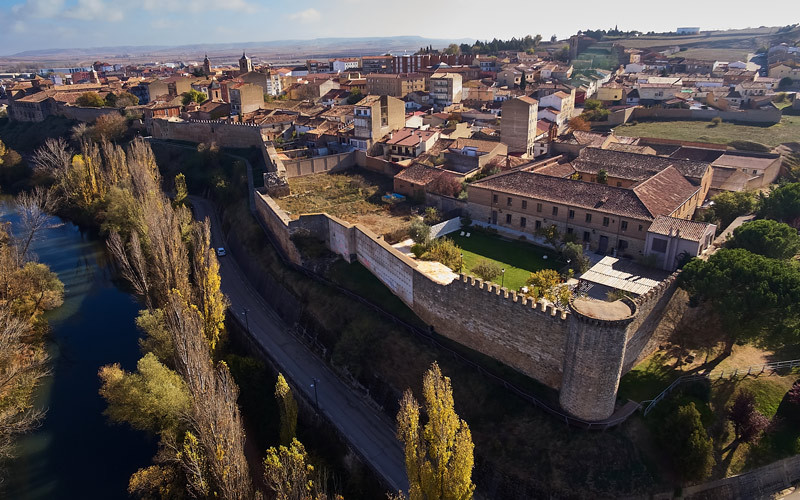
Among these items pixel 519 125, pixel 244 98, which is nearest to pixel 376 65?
pixel 244 98

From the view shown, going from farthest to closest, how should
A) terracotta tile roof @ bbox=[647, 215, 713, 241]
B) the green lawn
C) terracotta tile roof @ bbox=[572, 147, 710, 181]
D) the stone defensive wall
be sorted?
terracotta tile roof @ bbox=[572, 147, 710, 181], the green lawn, terracotta tile roof @ bbox=[647, 215, 713, 241], the stone defensive wall

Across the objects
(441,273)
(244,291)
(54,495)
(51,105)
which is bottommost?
(54,495)

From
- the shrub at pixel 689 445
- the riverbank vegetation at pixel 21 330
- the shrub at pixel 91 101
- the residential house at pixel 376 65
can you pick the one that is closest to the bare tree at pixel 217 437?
the riverbank vegetation at pixel 21 330

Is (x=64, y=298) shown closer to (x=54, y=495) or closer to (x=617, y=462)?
(x=54, y=495)

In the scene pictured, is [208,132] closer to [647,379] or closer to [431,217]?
[431,217]

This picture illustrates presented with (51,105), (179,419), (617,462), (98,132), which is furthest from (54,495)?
(51,105)

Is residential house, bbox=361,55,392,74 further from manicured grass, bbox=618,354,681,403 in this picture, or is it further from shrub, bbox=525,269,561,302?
manicured grass, bbox=618,354,681,403

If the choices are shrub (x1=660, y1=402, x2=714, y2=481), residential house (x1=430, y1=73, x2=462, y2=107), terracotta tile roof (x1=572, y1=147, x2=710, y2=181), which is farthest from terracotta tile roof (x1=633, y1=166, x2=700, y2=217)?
residential house (x1=430, y1=73, x2=462, y2=107)
